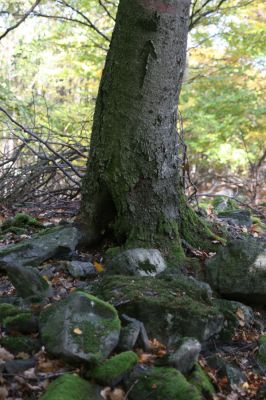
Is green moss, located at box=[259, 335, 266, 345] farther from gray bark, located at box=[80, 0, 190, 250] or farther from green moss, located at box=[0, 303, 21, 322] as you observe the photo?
green moss, located at box=[0, 303, 21, 322]

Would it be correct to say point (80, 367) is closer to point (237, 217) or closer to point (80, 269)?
point (80, 269)

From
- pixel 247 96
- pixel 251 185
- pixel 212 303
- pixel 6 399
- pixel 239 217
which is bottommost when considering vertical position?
pixel 6 399

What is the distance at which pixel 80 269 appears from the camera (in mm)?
3814

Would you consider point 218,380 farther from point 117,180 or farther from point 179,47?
point 179,47

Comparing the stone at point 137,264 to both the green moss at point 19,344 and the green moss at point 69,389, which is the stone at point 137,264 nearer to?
the green moss at point 19,344

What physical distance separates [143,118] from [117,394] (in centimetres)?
240

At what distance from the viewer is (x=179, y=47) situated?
3975 mm

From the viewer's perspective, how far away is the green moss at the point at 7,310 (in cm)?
289

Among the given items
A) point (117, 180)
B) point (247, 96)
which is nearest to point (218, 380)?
point (117, 180)

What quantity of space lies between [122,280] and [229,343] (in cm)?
91

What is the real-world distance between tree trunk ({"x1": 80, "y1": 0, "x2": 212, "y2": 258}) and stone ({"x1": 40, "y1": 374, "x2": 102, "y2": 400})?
1.77 metres

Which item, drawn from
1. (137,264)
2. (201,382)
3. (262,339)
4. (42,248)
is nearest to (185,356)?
(201,382)

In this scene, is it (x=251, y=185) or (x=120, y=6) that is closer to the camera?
(x=120, y=6)

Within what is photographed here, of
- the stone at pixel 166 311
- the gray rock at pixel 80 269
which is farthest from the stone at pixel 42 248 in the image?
the stone at pixel 166 311
